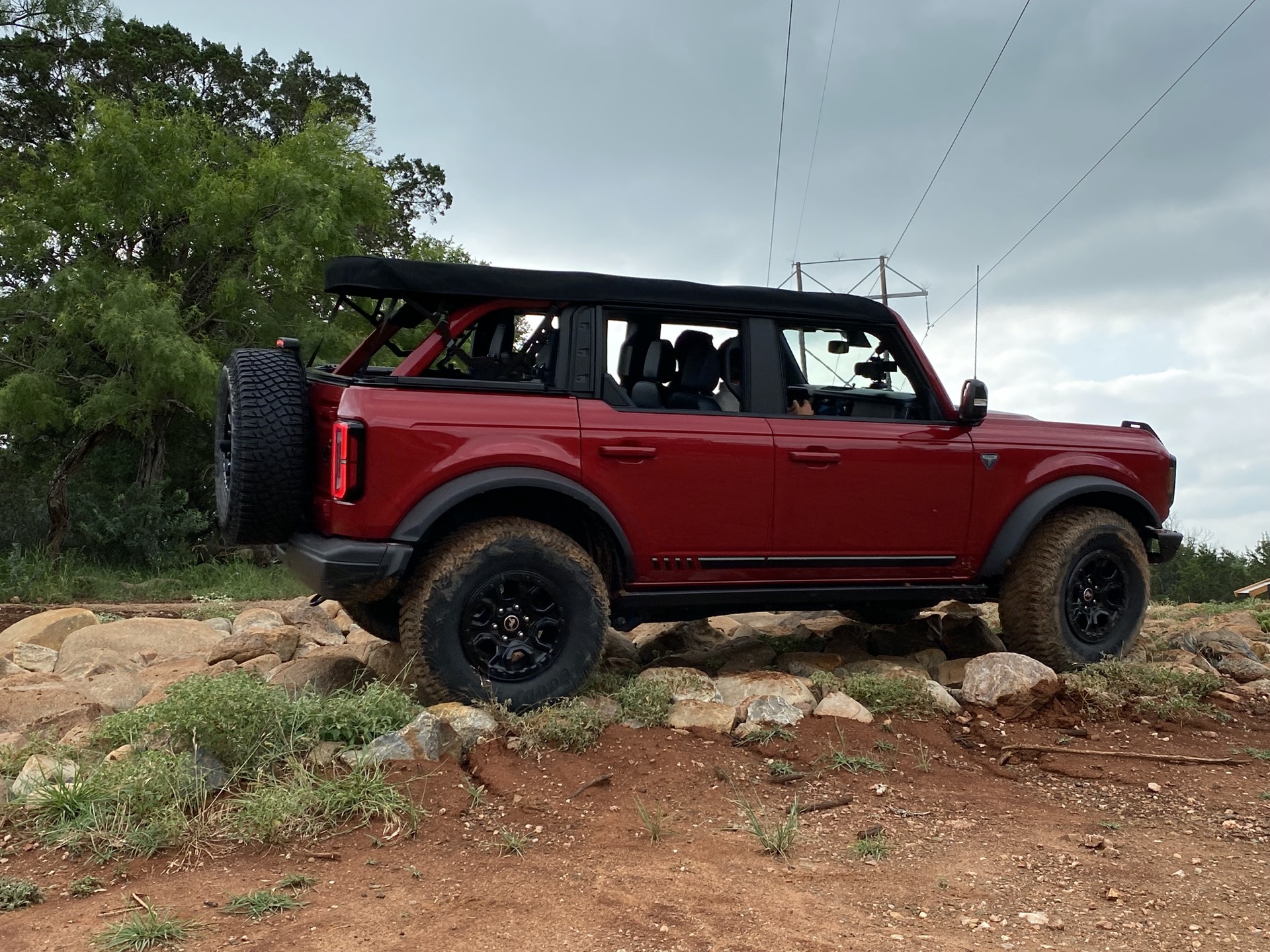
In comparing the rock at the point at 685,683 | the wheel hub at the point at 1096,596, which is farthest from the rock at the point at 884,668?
the wheel hub at the point at 1096,596

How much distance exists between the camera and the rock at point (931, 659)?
277 inches

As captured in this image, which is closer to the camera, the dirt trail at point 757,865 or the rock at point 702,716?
the dirt trail at point 757,865

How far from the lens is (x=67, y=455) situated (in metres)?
17.4

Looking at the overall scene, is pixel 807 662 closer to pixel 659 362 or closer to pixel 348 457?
pixel 659 362

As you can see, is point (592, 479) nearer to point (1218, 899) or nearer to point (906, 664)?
point (906, 664)

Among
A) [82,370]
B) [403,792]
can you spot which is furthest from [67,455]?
[403,792]

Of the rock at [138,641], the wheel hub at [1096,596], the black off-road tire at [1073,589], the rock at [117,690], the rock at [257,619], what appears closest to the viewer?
the rock at [117,690]

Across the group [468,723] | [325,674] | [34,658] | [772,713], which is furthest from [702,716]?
[34,658]

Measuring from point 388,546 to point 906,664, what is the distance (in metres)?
3.35

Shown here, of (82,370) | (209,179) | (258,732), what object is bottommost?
(258,732)

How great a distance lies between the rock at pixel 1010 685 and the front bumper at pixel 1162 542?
A: 5.18 ft

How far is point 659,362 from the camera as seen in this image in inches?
250

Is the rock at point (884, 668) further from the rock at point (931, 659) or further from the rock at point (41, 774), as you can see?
the rock at point (41, 774)

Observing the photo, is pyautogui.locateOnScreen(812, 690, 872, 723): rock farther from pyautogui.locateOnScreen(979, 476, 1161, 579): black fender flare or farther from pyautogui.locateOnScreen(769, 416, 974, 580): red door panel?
pyautogui.locateOnScreen(979, 476, 1161, 579): black fender flare
